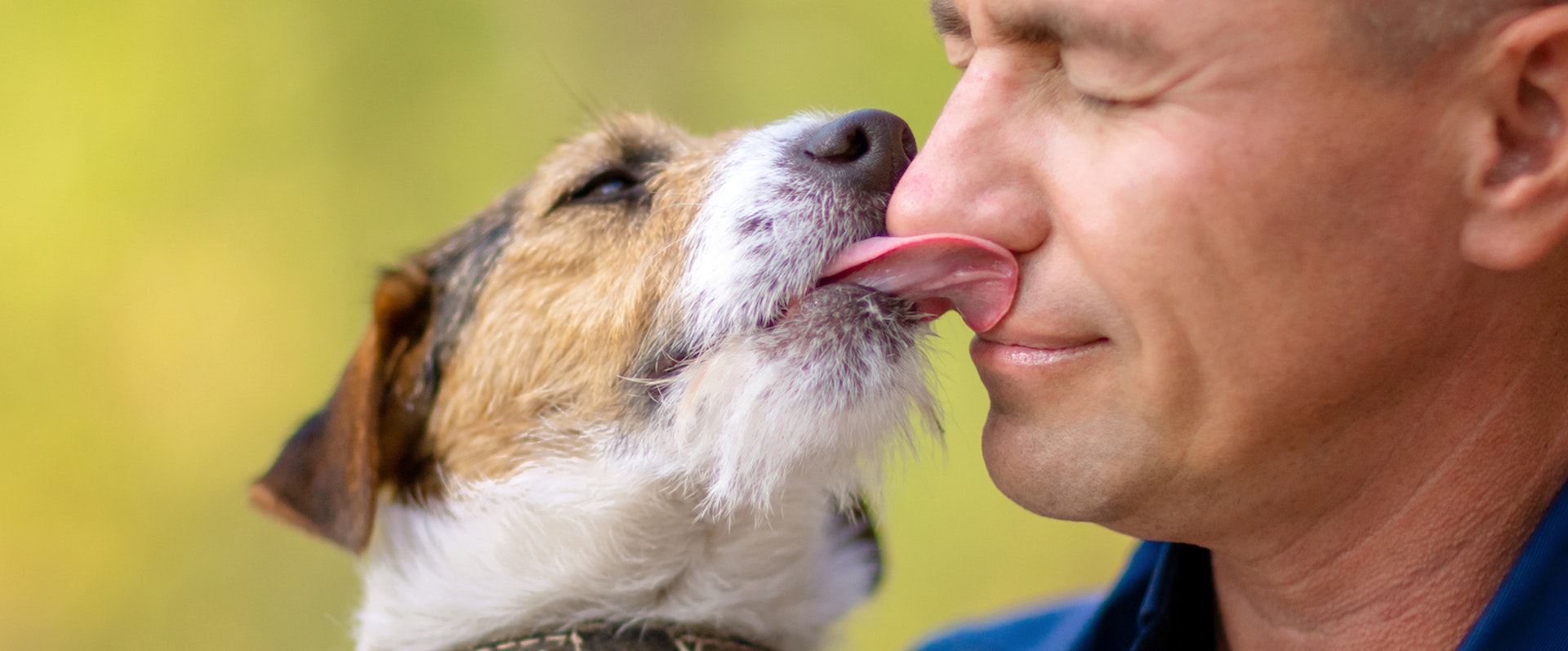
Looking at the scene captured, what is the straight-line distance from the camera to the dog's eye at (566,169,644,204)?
240cm

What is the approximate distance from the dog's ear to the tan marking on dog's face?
110 millimetres

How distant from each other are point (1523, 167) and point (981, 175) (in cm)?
59

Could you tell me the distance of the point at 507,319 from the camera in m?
2.34

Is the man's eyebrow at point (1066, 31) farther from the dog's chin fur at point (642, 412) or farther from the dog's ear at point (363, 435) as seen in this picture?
the dog's ear at point (363, 435)

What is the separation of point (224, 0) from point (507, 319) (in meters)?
3.56

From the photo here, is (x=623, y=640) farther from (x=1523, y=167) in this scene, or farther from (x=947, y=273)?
(x=1523, y=167)

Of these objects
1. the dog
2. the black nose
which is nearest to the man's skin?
the dog

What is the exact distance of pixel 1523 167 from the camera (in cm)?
125

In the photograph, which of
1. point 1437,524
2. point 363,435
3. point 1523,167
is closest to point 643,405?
point 363,435

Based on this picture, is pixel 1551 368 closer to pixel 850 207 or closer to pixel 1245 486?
pixel 1245 486

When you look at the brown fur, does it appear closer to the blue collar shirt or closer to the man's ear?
the blue collar shirt

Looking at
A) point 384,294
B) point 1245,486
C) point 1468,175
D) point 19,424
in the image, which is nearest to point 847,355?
point 1245,486

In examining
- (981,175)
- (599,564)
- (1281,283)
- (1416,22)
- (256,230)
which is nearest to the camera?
(1416,22)

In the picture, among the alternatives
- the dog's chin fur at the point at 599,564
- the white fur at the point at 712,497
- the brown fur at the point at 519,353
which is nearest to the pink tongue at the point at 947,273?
the white fur at the point at 712,497
